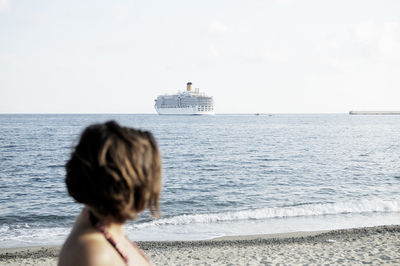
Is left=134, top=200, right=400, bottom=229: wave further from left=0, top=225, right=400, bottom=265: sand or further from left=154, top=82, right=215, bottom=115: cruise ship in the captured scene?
left=154, top=82, right=215, bottom=115: cruise ship

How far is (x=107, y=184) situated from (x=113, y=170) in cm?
4

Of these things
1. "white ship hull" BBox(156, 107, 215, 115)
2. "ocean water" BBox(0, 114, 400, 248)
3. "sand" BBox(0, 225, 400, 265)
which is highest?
"white ship hull" BBox(156, 107, 215, 115)

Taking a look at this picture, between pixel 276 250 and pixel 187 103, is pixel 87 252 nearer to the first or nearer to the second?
pixel 276 250

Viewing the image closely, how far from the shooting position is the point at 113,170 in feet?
3.19

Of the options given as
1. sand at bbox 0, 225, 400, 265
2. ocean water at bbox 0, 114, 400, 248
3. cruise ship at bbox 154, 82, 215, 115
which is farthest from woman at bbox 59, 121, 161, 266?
cruise ship at bbox 154, 82, 215, 115

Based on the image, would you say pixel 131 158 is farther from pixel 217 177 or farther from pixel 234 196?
pixel 217 177

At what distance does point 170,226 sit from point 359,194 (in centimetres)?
924

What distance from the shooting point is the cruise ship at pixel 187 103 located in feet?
415

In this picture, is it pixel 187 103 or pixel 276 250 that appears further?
pixel 187 103

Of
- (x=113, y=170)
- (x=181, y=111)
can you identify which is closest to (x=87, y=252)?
(x=113, y=170)

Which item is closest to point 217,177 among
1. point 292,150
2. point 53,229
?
point 53,229

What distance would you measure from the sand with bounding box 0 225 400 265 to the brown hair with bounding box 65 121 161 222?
7.32 metres

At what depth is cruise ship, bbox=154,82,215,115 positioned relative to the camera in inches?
4983

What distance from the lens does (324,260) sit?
7.86 metres
